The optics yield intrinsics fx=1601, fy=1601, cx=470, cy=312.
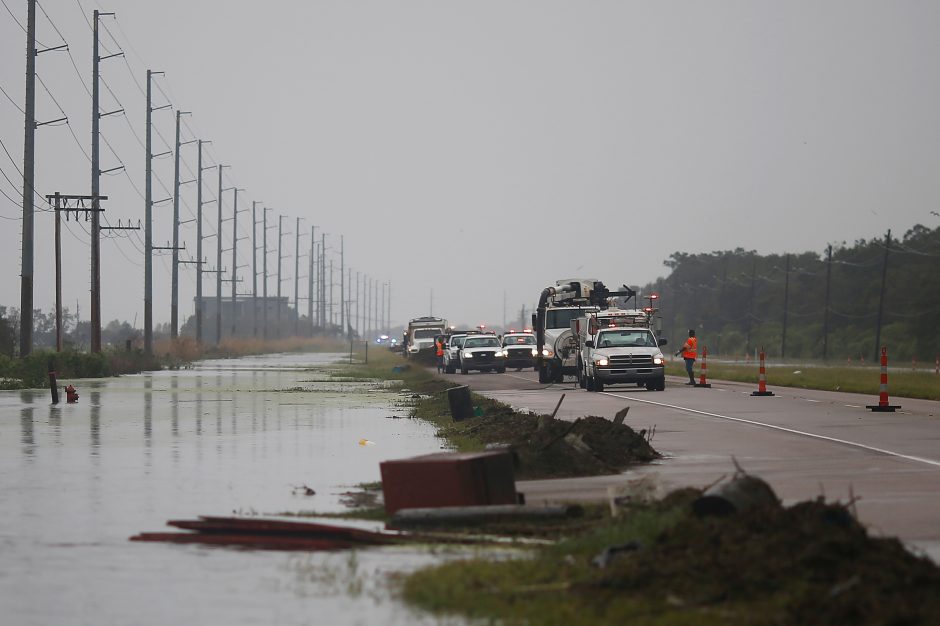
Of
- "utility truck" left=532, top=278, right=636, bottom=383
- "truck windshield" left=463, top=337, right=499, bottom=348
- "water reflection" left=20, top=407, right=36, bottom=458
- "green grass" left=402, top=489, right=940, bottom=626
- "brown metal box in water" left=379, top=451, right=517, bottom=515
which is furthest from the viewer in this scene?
"truck windshield" left=463, top=337, right=499, bottom=348

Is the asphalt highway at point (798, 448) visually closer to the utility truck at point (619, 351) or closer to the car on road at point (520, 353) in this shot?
the utility truck at point (619, 351)

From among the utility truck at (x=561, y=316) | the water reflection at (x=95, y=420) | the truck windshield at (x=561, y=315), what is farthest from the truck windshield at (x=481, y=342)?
the water reflection at (x=95, y=420)

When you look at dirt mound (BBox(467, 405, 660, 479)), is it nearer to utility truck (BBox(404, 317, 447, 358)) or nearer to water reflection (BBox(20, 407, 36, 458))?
water reflection (BBox(20, 407, 36, 458))

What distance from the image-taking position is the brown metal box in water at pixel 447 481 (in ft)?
46.6

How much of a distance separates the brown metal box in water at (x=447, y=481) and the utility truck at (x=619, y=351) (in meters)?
32.2

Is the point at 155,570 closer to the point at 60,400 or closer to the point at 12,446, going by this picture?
the point at 12,446

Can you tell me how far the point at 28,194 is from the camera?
56.9 meters

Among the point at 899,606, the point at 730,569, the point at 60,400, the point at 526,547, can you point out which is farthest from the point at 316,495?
the point at 60,400

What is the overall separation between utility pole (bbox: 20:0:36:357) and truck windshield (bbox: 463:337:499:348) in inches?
951

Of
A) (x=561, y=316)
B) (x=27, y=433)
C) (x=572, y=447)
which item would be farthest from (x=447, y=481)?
(x=561, y=316)

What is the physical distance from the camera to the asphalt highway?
1586 centimetres

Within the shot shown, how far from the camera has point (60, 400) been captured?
42.8 m

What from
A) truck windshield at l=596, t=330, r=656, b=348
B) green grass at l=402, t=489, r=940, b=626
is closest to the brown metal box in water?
green grass at l=402, t=489, r=940, b=626

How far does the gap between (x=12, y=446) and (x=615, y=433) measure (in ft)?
31.4
